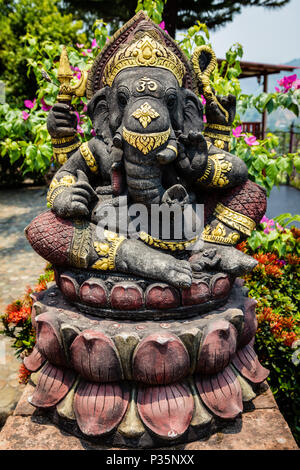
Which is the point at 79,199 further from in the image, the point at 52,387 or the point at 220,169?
the point at 52,387

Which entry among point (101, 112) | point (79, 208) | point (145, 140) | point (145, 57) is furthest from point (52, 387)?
point (145, 57)

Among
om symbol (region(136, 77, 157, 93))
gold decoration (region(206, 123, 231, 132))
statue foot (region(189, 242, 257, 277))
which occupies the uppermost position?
om symbol (region(136, 77, 157, 93))

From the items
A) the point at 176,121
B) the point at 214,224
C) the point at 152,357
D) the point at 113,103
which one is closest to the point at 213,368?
the point at 152,357

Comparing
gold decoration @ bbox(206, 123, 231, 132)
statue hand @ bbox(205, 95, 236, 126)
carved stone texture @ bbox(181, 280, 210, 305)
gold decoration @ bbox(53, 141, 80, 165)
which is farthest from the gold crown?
carved stone texture @ bbox(181, 280, 210, 305)

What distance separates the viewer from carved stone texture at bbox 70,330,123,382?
1853mm

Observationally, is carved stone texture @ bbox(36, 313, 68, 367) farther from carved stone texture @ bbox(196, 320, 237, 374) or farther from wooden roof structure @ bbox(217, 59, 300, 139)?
wooden roof structure @ bbox(217, 59, 300, 139)

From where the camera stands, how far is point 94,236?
2.13 meters

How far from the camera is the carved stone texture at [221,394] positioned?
1948 millimetres

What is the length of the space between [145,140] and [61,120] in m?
0.69

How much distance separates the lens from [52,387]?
2053mm

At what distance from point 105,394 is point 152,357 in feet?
1.09

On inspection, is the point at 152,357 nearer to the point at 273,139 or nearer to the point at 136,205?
the point at 136,205

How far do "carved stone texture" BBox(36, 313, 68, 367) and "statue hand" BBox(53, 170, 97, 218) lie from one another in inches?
22.0

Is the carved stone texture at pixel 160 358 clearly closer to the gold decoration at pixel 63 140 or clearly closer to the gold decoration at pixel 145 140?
the gold decoration at pixel 145 140
